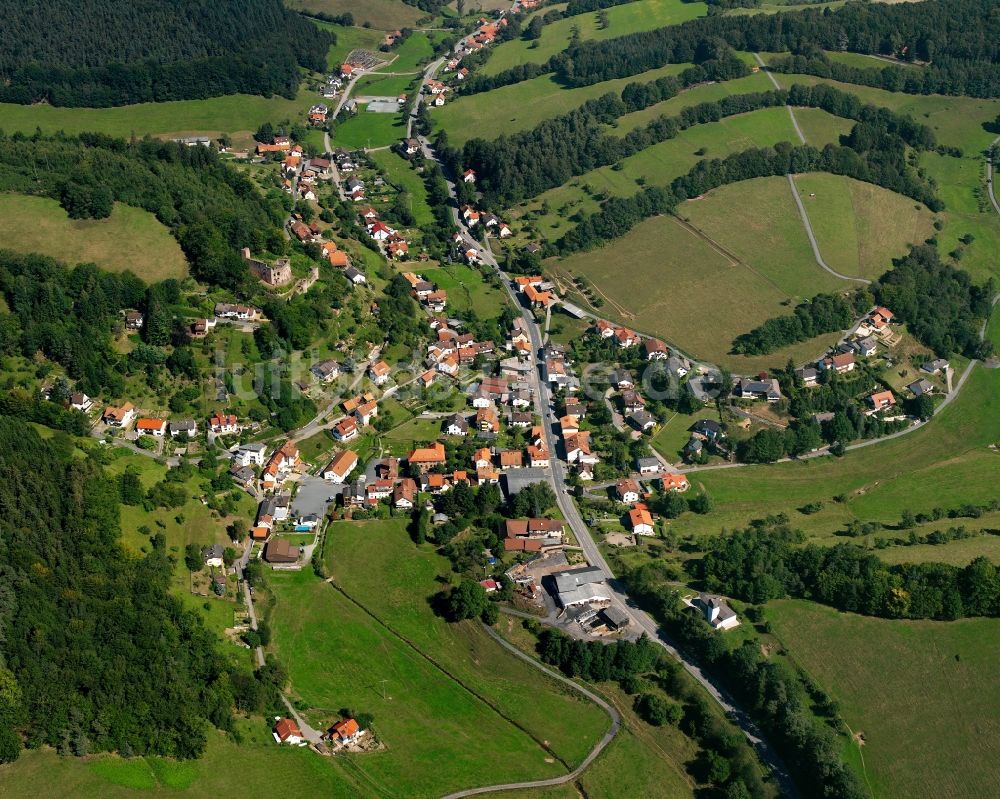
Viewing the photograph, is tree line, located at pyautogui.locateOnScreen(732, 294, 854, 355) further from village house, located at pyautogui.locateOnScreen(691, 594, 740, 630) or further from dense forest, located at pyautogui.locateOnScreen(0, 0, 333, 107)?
dense forest, located at pyautogui.locateOnScreen(0, 0, 333, 107)

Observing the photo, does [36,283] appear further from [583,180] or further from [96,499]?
[583,180]

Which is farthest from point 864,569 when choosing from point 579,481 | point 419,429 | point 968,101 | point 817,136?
point 968,101

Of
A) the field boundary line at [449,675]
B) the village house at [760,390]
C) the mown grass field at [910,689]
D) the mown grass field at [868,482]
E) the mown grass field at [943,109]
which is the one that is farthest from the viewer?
the mown grass field at [943,109]

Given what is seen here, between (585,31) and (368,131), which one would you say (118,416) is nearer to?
(368,131)

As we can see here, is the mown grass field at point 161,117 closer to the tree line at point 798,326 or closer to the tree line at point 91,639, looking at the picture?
the tree line at point 798,326

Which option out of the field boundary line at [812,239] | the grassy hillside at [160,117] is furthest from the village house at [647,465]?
the grassy hillside at [160,117]

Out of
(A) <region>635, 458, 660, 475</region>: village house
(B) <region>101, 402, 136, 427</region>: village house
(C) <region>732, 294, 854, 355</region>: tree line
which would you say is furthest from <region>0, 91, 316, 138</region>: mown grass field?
(A) <region>635, 458, 660, 475</region>: village house

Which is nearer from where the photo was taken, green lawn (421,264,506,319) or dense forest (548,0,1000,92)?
green lawn (421,264,506,319)
